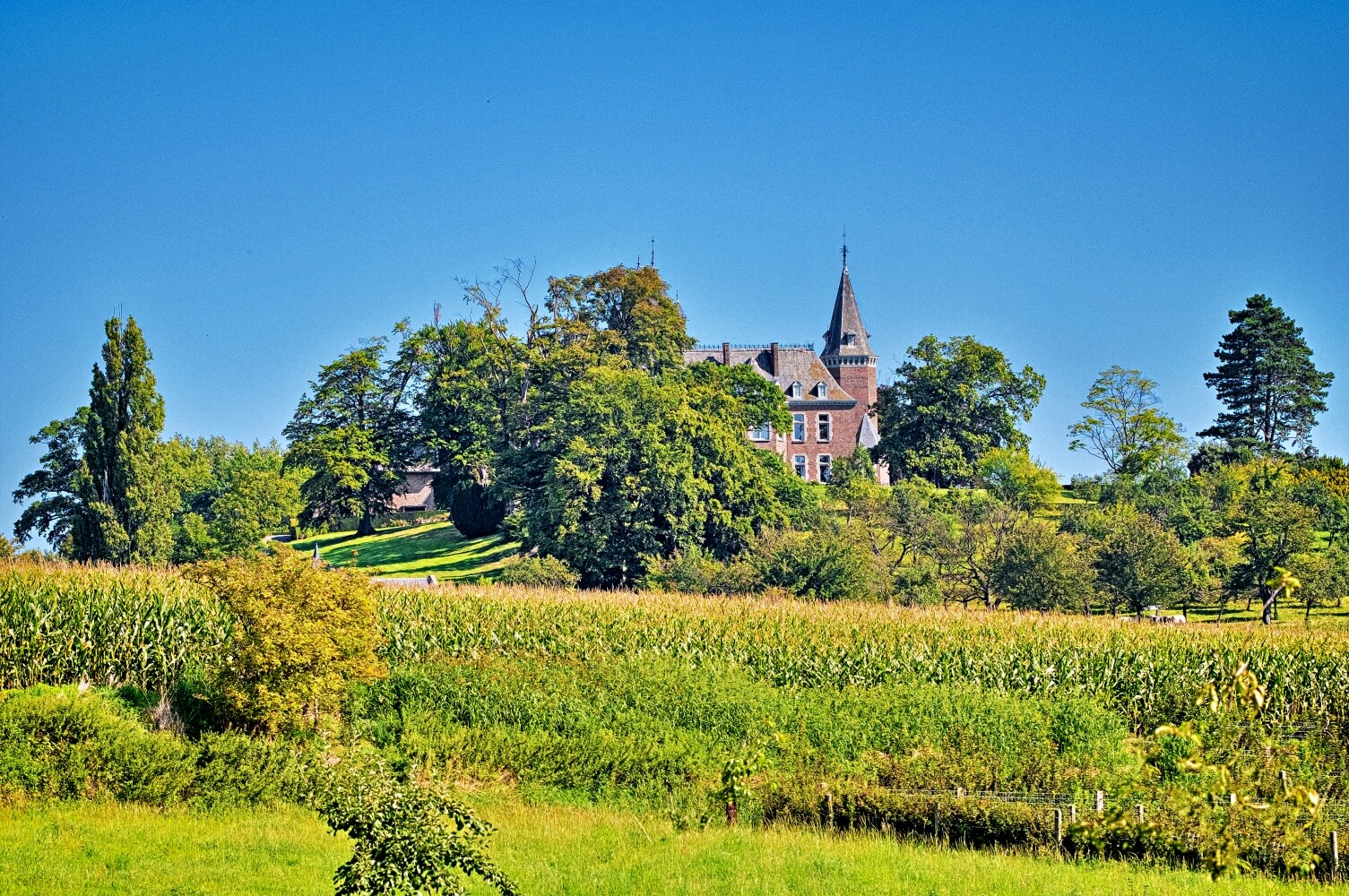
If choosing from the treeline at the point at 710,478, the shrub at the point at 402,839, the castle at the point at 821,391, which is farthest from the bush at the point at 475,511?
the shrub at the point at 402,839

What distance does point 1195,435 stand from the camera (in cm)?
7812

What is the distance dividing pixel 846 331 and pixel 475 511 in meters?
36.5

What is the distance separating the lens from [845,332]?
91125mm

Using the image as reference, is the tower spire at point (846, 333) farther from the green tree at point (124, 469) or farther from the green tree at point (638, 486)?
the green tree at point (124, 469)

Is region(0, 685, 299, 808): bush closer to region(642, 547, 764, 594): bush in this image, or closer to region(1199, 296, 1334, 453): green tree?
region(642, 547, 764, 594): bush

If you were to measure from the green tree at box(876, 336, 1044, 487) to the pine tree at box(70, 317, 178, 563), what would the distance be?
3880 cm

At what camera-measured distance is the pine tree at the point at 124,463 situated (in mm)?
50656

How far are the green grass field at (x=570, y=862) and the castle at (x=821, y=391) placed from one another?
61.6m

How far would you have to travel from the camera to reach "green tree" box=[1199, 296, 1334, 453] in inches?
3034

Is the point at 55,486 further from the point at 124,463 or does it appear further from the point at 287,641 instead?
the point at 287,641

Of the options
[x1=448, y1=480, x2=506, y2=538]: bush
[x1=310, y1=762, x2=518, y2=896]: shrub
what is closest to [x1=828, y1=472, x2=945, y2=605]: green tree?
[x1=448, y1=480, x2=506, y2=538]: bush

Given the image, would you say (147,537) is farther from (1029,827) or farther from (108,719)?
(1029,827)

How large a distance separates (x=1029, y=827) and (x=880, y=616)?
11022 millimetres

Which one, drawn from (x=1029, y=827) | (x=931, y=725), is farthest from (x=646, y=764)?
(x=1029, y=827)
